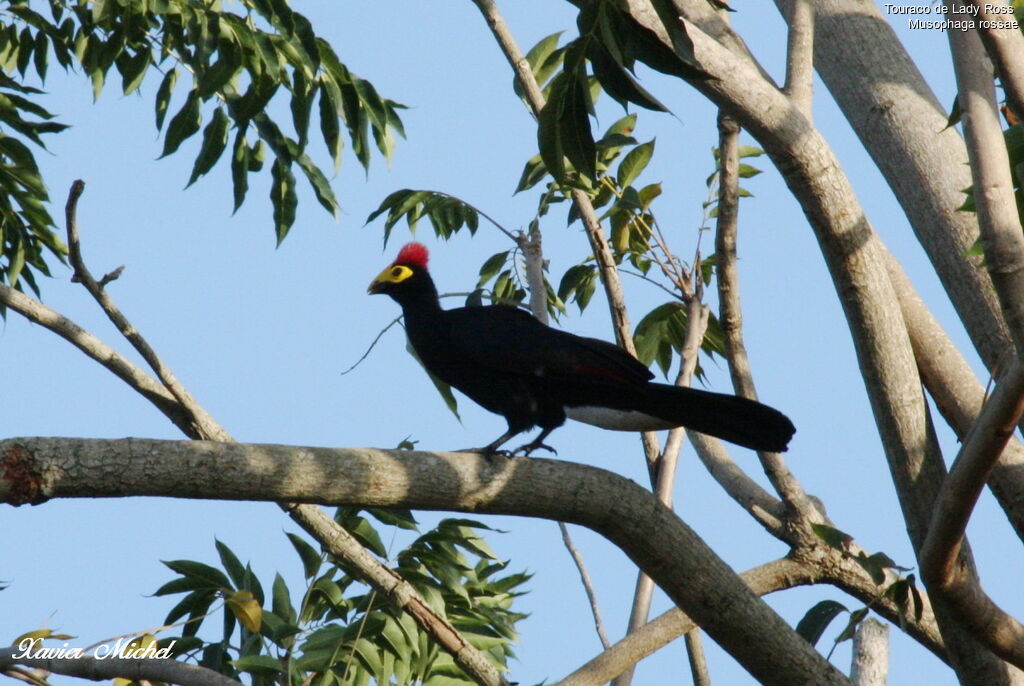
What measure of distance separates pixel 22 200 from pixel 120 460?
105 inches

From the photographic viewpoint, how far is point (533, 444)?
4.65m

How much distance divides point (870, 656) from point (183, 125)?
3523 mm

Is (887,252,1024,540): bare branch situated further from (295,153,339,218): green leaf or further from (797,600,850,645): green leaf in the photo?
(295,153,339,218): green leaf

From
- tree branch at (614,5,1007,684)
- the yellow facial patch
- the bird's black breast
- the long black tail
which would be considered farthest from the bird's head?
tree branch at (614,5,1007,684)

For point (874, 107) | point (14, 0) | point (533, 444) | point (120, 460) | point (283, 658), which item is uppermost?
point (14, 0)

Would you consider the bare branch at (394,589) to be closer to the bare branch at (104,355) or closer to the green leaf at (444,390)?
the bare branch at (104,355)

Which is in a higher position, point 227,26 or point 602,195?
point 227,26

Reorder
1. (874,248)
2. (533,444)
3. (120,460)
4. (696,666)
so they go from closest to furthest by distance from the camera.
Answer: (120,460)
(874,248)
(696,666)
(533,444)

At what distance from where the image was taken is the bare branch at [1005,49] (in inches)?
99.3

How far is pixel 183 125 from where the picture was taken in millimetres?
4863

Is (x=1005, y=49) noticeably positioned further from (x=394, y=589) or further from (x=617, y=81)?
(x=394, y=589)

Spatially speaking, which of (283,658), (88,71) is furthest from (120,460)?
(88,71)

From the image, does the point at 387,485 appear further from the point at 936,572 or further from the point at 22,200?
the point at 22,200

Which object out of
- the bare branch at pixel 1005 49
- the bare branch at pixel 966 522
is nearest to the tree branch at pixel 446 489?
the bare branch at pixel 966 522
